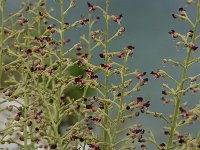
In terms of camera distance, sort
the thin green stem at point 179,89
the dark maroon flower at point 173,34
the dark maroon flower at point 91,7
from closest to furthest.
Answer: the thin green stem at point 179,89 < the dark maroon flower at point 173,34 < the dark maroon flower at point 91,7

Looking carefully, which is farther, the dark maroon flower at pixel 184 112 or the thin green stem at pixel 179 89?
the thin green stem at pixel 179 89

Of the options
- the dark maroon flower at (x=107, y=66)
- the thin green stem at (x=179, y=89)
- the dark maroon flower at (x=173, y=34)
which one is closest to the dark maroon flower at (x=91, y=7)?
the dark maroon flower at (x=107, y=66)

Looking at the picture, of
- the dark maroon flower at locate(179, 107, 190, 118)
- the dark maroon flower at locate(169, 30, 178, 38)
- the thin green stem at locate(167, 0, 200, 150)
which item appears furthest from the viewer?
the dark maroon flower at locate(169, 30, 178, 38)

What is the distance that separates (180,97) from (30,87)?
2.55m

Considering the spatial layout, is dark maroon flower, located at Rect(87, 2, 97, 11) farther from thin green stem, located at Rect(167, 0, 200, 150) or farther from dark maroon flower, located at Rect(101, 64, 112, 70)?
thin green stem, located at Rect(167, 0, 200, 150)

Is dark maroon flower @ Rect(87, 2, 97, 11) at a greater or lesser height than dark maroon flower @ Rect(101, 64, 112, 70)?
greater

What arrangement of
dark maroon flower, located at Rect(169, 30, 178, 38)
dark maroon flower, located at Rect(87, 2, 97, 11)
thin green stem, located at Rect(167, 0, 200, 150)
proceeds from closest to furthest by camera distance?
thin green stem, located at Rect(167, 0, 200, 150)
dark maroon flower, located at Rect(169, 30, 178, 38)
dark maroon flower, located at Rect(87, 2, 97, 11)

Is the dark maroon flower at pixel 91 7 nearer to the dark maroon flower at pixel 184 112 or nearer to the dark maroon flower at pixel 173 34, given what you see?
the dark maroon flower at pixel 173 34

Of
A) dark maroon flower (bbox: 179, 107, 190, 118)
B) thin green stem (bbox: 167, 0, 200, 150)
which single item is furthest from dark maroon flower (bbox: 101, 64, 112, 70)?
dark maroon flower (bbox: 179, 107, 190, 118)

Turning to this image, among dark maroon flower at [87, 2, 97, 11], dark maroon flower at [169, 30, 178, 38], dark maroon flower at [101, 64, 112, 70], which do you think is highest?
dark maroon flower at [87, 2, 97, 11]

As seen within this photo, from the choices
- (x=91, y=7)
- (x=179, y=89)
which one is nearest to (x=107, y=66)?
(x=179, y=89)

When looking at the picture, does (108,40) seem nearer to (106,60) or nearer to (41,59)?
(106,60)

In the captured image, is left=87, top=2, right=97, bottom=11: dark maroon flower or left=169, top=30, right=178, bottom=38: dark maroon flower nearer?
left=169, top=30, right=178, bottom=38: dark maroon flower

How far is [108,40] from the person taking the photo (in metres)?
10.1
